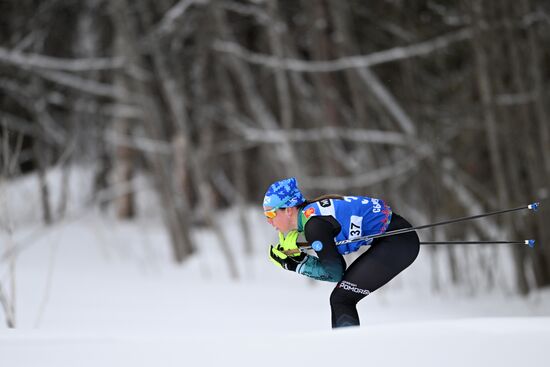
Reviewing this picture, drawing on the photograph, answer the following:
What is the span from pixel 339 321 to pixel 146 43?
1047cm

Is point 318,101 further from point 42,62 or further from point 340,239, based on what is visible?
point 340,239

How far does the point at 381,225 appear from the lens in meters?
4.61

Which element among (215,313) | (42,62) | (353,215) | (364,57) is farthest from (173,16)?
(353,215)

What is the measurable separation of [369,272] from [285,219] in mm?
614

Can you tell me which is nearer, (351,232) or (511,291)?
(351,232)

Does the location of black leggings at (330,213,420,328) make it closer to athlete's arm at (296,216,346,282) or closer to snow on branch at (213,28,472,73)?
athlete's arm at (296,216,346,282)

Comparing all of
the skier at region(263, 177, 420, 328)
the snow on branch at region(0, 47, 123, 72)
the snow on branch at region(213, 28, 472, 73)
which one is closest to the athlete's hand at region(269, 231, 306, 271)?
the skier at region(263, 177, 420, 328)

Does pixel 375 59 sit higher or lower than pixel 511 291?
higher

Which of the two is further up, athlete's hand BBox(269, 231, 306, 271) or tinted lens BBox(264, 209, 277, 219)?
tinted lens BBox(264, 209, 277, 219)

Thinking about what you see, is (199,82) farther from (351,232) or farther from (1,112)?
(351,232)

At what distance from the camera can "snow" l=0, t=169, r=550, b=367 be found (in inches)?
156

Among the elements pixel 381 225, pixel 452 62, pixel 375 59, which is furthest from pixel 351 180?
pixel 381 225

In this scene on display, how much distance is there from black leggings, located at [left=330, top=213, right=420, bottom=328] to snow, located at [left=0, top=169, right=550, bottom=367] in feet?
0.72

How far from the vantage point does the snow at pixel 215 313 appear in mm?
3969
